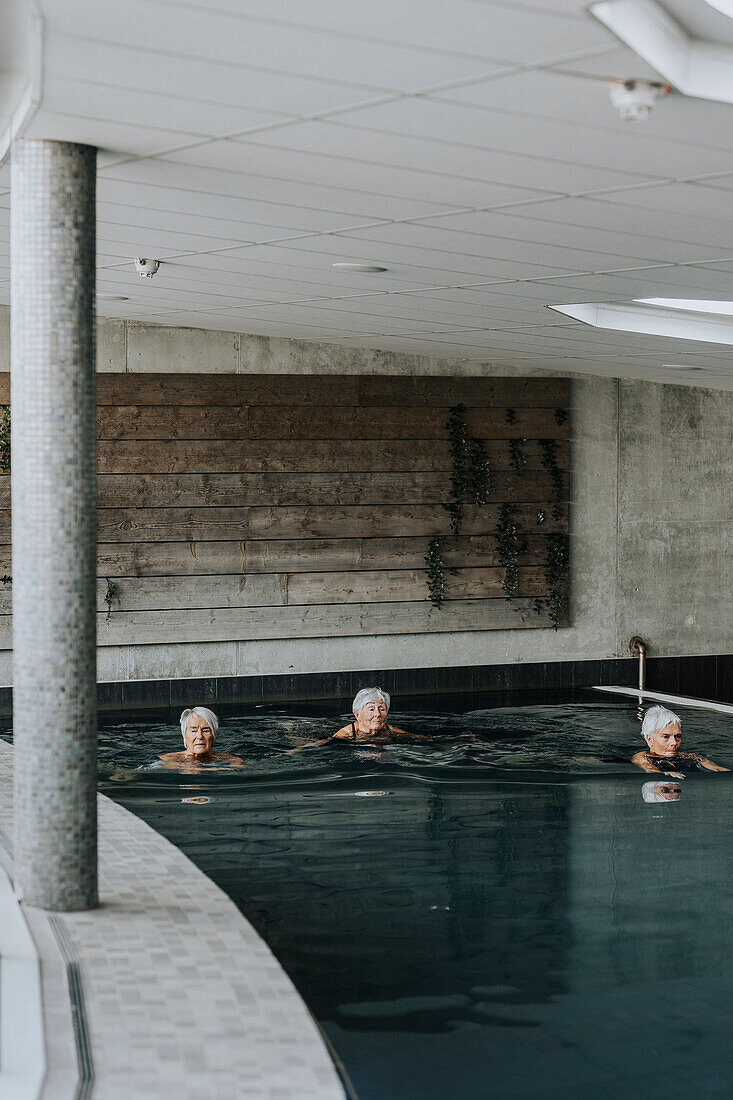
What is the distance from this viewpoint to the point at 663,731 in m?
7.54

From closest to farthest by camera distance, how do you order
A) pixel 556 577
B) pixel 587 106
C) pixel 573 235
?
pixel 587 106, pixel 573 235, pixel 556 577

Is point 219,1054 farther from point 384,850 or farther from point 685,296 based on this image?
point 685,296

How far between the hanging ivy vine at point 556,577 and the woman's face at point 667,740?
3.86m

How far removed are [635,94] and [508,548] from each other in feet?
26.7

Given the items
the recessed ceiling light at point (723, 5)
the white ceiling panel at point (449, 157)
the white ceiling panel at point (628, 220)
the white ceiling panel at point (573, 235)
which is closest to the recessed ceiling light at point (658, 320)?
the white ceiling panel at point (573, 235)

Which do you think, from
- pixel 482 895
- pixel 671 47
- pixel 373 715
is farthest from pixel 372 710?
pixel 671 47

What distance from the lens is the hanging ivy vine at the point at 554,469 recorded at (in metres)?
11.5

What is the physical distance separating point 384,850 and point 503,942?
1377mm

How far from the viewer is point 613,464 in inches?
464

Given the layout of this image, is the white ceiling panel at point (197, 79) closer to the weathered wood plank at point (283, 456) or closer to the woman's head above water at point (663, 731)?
the woman's head above water at point (663, 731)

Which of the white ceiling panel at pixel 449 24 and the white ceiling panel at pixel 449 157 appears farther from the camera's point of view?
the white ceiling panel at pixel 449 157

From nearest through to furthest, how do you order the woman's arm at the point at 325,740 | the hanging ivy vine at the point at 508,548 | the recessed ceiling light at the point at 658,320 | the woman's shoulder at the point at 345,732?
the recessed ceiling light at the point at 658,320 → the woman's arm at the point at 325,740 → the woman's shoulder at the point at 345,732 → the hanging ivy vine at the point at 508,548

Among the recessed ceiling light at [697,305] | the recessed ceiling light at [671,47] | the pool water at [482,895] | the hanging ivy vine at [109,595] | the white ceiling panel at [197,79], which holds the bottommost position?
the pool water at [482,895]

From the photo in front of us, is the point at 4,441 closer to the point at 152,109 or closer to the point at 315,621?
the point at 315,621
